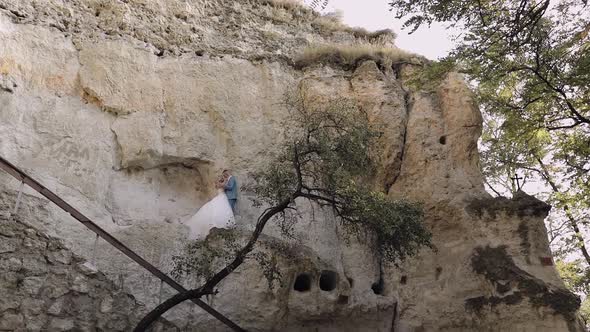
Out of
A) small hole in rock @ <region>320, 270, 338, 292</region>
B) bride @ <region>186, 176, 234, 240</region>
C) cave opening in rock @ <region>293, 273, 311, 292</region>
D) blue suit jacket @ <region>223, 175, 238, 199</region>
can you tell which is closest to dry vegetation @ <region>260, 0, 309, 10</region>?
blue suit jacket @ <region>223, 175, 238, 199</region>

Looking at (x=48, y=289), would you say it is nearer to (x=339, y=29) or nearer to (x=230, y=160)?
(x=230, y=160)

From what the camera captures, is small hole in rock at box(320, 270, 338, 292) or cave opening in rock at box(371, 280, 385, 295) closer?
→ small hole in rock at box(320, 270, 338, 292)

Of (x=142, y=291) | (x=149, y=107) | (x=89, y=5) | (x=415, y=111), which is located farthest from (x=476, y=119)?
(x=89, y=5)

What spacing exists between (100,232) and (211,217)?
2165 millimetres

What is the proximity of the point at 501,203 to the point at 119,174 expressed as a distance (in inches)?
254

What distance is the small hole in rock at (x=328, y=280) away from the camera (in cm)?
877

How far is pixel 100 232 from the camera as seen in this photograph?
6.99 metres

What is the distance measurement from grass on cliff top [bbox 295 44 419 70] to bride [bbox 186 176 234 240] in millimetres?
3711

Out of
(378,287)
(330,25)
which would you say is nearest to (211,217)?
(378,287)

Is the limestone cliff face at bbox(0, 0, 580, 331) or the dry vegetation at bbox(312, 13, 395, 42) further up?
the dry vegetation at bbox(312, 13, 395, 42)

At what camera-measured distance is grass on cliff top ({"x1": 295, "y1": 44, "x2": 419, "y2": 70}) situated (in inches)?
450

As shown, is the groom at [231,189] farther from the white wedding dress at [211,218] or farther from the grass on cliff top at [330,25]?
the grass on cliff top at [330,25]

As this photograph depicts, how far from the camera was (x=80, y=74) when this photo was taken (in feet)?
30.2

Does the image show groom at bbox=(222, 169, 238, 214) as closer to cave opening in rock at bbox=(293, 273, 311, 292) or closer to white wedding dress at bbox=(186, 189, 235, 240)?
white wedding dress at bbox=(186, 189, 235, 240)
